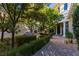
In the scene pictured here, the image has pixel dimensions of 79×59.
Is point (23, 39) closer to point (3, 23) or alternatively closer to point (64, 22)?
point (3, 23)

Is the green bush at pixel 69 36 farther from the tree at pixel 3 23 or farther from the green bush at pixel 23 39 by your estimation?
the tree at pixel 3 23

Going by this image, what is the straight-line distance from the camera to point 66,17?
14.4ft

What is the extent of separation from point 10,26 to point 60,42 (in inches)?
37.1

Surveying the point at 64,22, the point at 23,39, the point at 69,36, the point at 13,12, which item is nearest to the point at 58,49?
the point at 69,36

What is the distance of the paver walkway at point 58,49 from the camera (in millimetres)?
4266

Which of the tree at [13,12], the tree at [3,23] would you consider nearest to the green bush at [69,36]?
the tree at [13,12]

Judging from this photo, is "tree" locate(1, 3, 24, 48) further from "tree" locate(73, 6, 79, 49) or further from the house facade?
"tree" locate(73, 6, 79, 49)

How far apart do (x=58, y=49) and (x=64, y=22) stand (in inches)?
19.2

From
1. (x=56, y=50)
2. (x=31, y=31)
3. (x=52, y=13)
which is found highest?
(x=52, y=13)

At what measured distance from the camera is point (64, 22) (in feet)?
14.5

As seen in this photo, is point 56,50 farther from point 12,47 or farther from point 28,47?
point 12,47

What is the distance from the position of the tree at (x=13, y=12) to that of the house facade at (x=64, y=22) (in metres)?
0.71

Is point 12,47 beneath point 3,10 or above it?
beneath

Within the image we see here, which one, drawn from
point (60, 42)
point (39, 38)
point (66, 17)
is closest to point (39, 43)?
point (39, 38)
